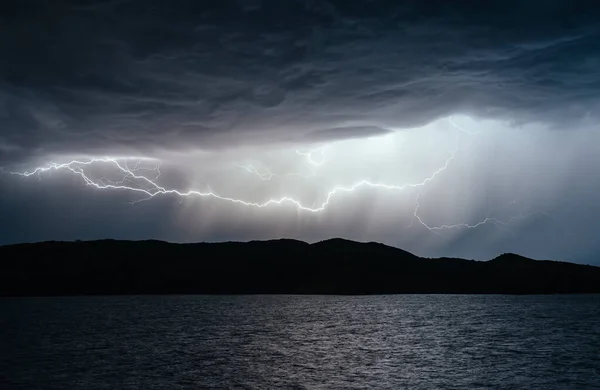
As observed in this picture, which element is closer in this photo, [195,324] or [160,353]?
[160,353]

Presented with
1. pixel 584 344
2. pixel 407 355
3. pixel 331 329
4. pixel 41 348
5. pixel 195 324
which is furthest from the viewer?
pixel 195 324

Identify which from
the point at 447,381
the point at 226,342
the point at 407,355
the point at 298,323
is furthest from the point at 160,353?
the point at 298,323

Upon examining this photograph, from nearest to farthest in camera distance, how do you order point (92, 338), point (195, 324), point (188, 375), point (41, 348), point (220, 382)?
point (220, 382), point (188, 375), point (41, 348), point (92, 338), point (195, 324)

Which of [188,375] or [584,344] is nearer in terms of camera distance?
[188,375]

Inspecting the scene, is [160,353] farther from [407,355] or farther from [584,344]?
[584,344]

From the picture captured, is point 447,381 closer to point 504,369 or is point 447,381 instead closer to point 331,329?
point 504,369

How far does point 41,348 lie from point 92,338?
14996mm

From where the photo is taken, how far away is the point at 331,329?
334 feet

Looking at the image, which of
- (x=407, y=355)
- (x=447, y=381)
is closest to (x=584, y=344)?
(x=407, y=355)

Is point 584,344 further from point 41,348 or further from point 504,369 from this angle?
point 41,348

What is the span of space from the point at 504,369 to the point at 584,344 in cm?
3057

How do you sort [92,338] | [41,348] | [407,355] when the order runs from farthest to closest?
[92,338], [41,348], [407,355]

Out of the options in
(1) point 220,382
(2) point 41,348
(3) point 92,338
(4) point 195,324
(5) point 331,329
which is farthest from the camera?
(4) point 195,324

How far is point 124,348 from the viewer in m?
72.4
